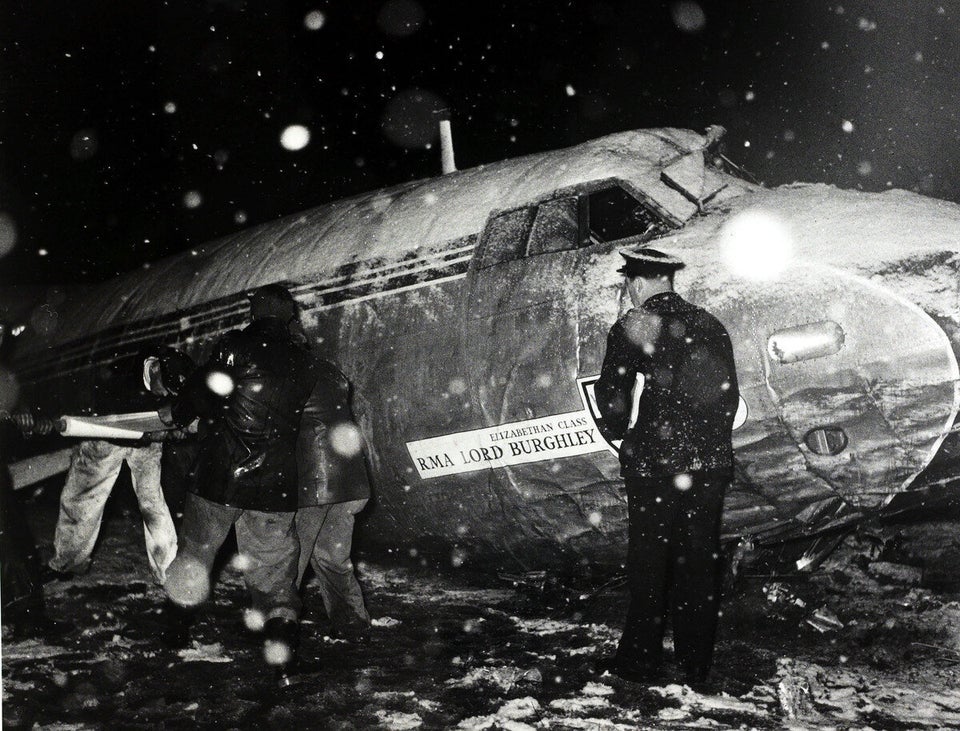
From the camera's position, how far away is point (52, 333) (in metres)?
8.28

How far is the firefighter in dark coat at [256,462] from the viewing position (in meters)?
3.79

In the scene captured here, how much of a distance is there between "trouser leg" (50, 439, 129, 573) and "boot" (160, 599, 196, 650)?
172 centimetres

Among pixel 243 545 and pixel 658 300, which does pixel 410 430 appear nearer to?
pixel 243 545

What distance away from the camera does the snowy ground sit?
127 inches

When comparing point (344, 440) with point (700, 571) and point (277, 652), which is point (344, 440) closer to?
point (277, 652)

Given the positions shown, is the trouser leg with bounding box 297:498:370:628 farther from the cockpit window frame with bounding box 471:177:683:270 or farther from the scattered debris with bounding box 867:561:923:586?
the scattered debris with bounding box 867:561:923:586

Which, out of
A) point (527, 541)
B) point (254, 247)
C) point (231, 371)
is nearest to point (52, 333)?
point (254, 247)

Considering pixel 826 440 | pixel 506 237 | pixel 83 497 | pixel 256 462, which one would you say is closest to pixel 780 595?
pixel 826 440

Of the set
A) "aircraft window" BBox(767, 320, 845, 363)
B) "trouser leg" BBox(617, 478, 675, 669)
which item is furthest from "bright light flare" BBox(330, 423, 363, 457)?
"aircraft window" BBox(767, 320, 845, 363)

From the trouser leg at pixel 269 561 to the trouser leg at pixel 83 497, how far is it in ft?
7.28

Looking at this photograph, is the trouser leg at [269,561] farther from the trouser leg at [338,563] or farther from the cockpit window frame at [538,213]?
the cockpit window frame at [538,213]

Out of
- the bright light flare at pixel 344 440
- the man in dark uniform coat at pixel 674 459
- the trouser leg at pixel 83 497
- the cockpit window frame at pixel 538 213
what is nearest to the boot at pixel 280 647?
the bright light flare at pixel 344 440

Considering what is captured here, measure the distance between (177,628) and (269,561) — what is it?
90 centimetres

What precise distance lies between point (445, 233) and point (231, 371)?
1.80 meters
